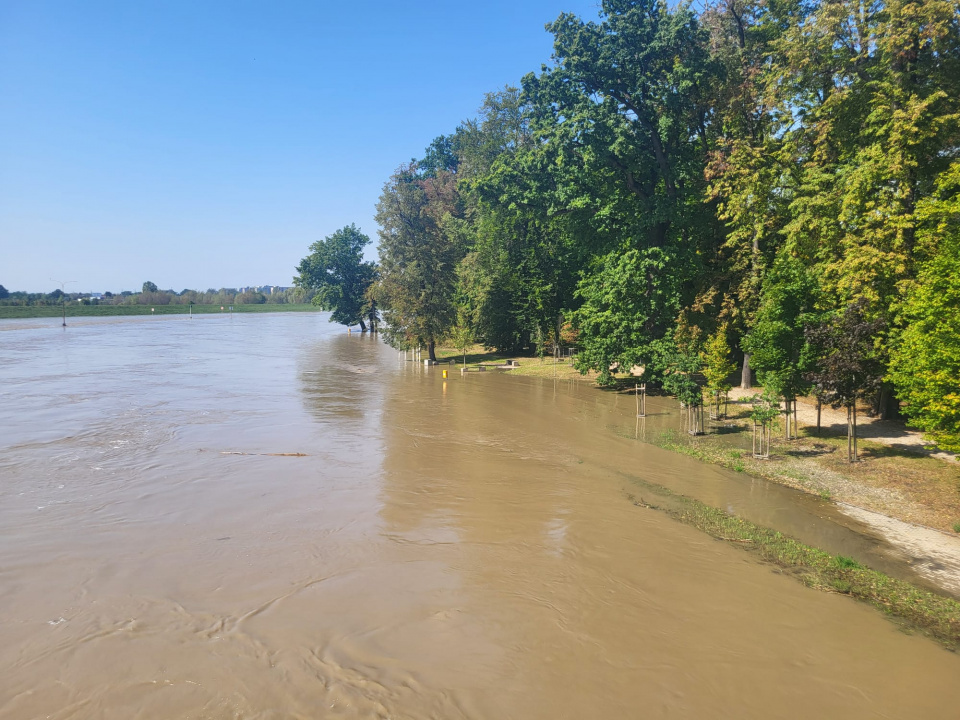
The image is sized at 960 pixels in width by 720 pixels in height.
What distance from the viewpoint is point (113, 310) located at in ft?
365

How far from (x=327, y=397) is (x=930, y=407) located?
74.0 ft

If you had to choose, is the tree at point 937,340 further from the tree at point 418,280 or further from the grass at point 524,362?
the tree at point 418,280

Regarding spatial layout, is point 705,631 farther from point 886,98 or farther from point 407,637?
point 886,98

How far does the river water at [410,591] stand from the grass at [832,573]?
1.35ft

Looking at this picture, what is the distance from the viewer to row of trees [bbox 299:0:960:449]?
51.3ft

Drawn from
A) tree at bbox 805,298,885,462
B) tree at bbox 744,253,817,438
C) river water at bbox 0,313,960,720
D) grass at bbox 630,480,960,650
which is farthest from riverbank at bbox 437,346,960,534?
grass at bbox 630,480,960,650

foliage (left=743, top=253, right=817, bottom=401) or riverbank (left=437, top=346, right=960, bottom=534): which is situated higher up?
foliage (left=743, top=253, right=817, bottom=401)

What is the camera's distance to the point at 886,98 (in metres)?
16.9

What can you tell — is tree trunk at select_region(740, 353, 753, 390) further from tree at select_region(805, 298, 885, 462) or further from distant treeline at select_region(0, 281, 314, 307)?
distant treeline at select_region(0, 281, 314, 307)

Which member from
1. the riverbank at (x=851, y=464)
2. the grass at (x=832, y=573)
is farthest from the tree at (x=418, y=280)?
the grass at (x=832, y=573)

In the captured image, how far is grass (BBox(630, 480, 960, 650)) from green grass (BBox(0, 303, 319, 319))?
11624cm

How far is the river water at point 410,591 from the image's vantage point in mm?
6836

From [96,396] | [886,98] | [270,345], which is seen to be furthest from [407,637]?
[270,345]

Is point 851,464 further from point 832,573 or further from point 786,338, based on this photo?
point 832,573
